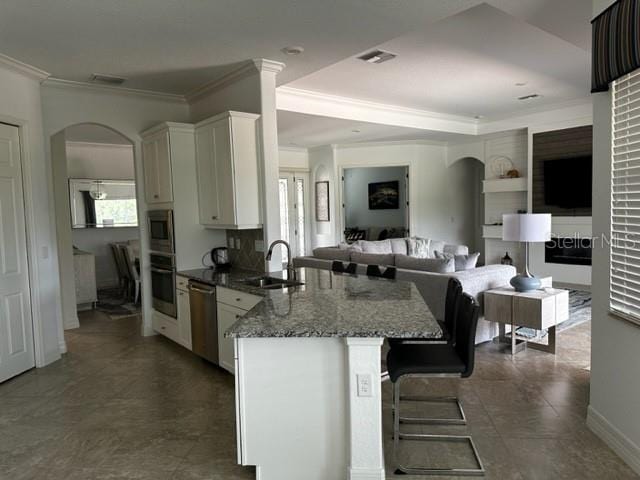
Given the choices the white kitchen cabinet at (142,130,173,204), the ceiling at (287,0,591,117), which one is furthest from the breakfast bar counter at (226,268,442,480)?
the white kitchen cabinet at (142,130,173,204)

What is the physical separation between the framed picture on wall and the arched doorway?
12.3 feet

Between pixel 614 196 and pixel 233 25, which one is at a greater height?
pixel 233 25

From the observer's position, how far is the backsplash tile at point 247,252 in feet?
14.6

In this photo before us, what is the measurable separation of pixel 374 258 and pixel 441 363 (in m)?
3.15

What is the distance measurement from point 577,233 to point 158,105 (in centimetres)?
654

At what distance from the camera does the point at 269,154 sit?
424cm

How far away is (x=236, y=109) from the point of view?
4.51m

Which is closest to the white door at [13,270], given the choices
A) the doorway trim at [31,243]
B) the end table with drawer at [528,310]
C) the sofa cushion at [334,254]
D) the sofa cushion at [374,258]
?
the doorway trim at [31,243]

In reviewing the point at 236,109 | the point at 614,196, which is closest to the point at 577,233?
the point at 614,196

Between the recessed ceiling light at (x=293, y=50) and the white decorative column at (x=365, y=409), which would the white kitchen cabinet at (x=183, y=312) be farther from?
the white decorative column at (x=365, y=409)

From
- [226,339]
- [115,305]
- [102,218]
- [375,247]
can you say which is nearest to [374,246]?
[375,247]

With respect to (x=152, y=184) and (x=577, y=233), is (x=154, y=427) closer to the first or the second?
(x=152, y=184)

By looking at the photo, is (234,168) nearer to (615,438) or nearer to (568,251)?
(615,438)

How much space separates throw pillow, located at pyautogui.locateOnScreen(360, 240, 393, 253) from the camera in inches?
269
